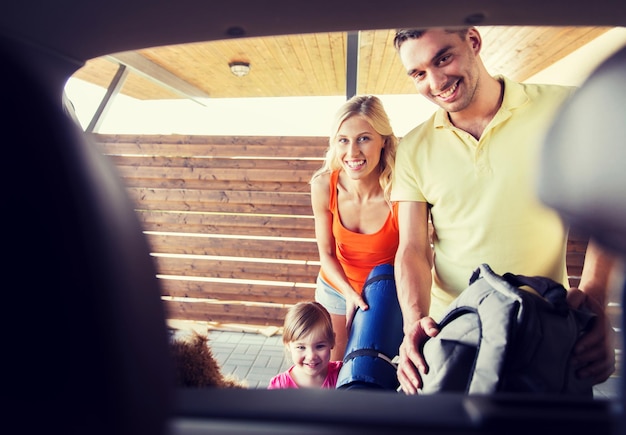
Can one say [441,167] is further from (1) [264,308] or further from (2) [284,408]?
(1) [264,308]

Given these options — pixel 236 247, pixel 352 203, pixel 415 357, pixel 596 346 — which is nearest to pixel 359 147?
pixel 352 203

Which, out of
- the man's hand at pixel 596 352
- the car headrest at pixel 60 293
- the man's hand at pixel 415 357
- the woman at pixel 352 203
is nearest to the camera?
the car headrest at pixel 60 293

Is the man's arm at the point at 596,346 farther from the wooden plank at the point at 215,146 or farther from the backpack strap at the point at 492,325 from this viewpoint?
the wooden plank at the point at 215,146

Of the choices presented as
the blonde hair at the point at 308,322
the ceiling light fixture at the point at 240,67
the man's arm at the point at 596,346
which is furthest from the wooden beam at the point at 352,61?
the man's arm at the point at 596,346

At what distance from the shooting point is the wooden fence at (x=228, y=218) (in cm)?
606

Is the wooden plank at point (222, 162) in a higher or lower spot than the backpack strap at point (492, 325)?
higher

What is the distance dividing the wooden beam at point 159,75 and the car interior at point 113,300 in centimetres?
545

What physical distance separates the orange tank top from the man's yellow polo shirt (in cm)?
49

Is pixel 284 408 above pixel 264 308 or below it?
above

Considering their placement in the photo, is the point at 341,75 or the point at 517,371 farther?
the point at 341,75

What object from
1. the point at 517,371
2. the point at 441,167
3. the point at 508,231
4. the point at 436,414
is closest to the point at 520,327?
the point at 517,371

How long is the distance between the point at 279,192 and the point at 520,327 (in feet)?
17.9

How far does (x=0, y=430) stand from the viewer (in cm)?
35

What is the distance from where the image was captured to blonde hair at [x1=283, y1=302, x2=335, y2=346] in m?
2.43
